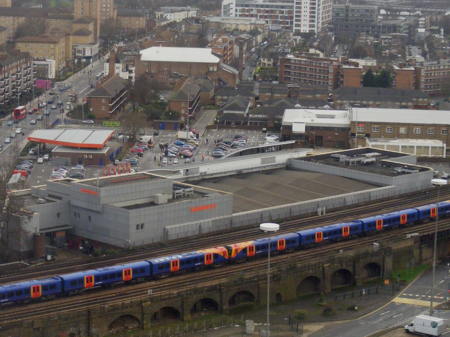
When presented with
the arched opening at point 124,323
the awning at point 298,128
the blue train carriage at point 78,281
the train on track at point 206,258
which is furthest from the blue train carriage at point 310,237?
the awning at point 298,128

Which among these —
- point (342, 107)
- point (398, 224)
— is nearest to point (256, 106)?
point (342, 107)

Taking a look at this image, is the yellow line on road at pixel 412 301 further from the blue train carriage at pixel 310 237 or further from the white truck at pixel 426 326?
the blue train carriage at pixel 310 237

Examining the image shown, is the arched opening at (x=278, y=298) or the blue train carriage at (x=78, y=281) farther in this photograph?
the arched opening at (x=278, y=298)

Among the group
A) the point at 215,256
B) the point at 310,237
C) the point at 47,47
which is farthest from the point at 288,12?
the point at 215,256

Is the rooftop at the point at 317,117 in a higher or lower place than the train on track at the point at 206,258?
higher

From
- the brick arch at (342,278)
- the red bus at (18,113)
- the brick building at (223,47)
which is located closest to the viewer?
the brick arch at (342,278)

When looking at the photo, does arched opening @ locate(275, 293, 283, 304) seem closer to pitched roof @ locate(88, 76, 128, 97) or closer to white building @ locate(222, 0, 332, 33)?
pitched roof @ locate(88, 76, 128, 97)
